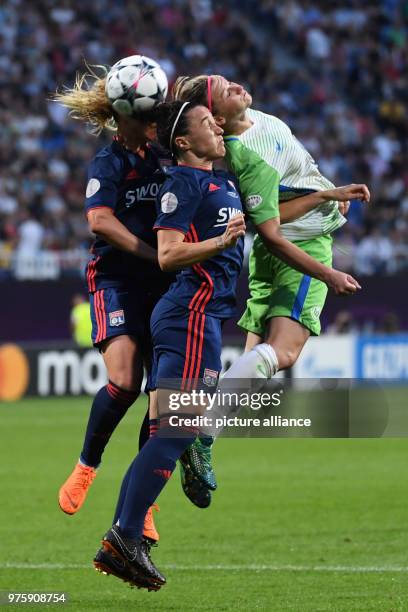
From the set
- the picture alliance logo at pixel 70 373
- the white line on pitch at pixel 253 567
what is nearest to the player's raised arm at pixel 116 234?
the white line on pitch at pixel 253 567

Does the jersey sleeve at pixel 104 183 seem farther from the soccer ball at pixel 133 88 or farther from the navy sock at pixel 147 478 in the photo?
the navy sock at pixel 147 478

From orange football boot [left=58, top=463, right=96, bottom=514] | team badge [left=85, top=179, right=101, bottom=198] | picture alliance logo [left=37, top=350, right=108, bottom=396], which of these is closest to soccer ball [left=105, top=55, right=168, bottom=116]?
team badge [left=85, top=179, right=101, bottom=198]

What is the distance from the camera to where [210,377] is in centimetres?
618

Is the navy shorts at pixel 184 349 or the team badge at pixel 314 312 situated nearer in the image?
the navy shorts at pixel 184 349

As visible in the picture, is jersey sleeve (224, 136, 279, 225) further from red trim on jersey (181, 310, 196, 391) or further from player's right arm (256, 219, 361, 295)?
red trim on jersey (181, 310, 196, 391)

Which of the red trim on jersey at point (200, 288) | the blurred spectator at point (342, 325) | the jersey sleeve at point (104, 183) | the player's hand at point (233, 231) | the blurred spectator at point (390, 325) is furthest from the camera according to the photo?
the blurred spectator at point (342, 325)

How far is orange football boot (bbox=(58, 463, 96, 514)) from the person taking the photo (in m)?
6.99

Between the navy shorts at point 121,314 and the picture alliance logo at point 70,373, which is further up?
the navy shorts at point 121,314

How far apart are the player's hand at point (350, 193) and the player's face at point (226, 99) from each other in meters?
0.67

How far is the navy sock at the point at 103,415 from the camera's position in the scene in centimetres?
697

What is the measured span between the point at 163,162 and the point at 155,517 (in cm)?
443

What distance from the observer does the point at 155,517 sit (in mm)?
10727

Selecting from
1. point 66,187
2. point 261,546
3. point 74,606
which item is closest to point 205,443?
point 74,606

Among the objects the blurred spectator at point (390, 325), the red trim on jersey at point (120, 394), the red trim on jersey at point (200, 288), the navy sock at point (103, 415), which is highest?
the red trim on jersey at point (200, 288)
